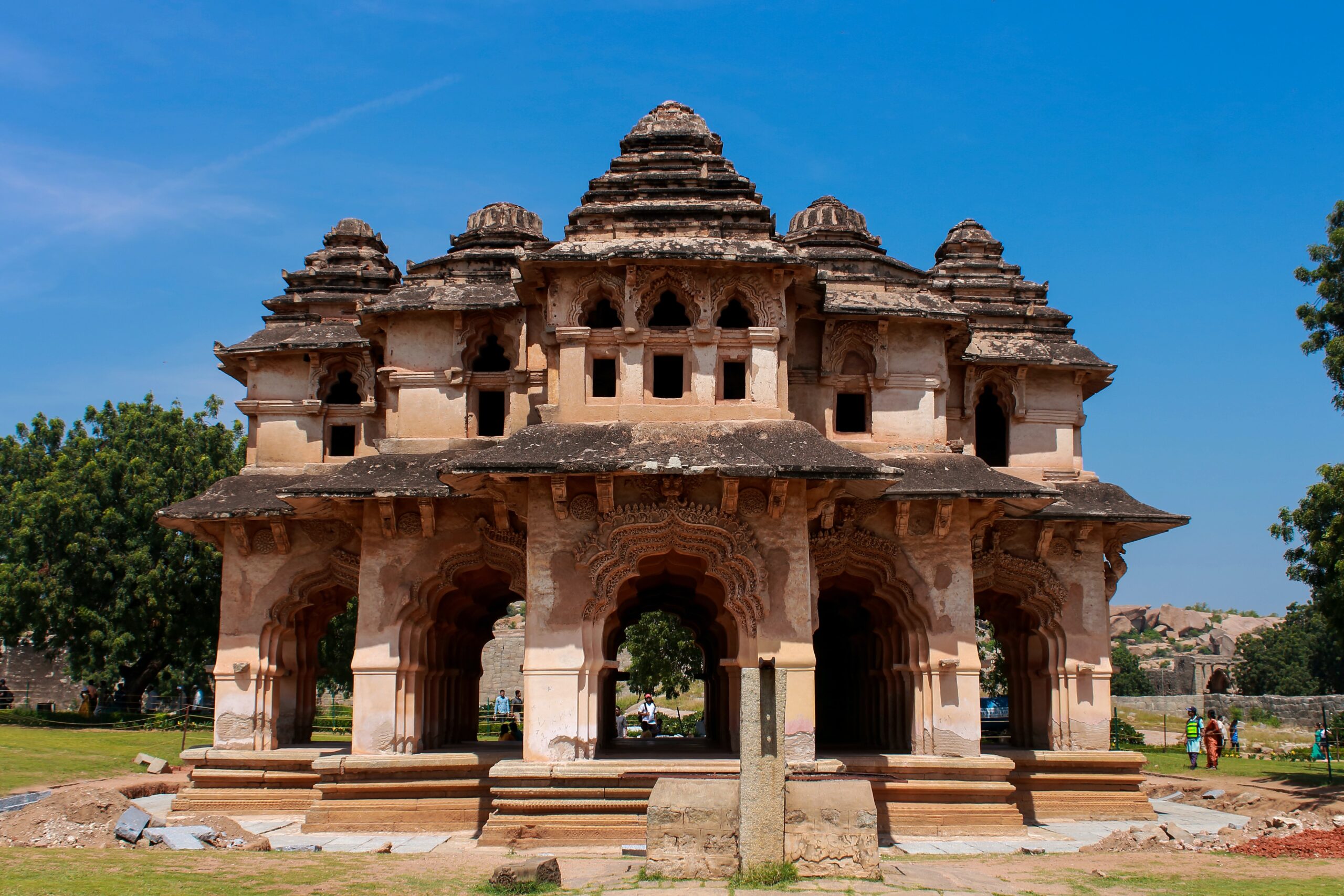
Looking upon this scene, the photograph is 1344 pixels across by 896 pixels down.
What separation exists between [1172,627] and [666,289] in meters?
102

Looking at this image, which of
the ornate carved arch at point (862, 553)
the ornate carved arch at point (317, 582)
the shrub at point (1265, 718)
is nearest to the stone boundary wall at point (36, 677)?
the ornate carved arch at point (317, 582)

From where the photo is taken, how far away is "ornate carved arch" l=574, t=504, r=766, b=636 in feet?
49.6

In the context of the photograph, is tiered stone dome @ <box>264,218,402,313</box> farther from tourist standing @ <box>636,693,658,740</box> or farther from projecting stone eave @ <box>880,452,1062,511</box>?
tourist standing @ <box>636,693,658,740</box>

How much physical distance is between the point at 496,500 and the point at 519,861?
5.69m

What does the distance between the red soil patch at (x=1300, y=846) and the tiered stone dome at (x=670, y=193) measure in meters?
9.97

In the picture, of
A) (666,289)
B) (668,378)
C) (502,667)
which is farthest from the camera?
(502,667)

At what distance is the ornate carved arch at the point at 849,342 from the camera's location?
18562 millimetres

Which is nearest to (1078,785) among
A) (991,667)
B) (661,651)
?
(661,651)

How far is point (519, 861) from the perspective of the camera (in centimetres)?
1195

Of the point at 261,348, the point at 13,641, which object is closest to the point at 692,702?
the point at 13,641

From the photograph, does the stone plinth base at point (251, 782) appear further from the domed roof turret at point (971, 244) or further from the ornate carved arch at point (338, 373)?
the domed roof turret at point (971, 244)

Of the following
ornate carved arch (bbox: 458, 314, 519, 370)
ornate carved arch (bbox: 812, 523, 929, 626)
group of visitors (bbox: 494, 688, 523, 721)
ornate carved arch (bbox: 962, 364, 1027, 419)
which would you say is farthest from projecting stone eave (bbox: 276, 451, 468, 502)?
group of visitors (bbox: 494, 688, 523, 721)

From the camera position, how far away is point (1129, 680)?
212 ft

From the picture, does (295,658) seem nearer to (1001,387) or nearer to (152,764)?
(152,764)
